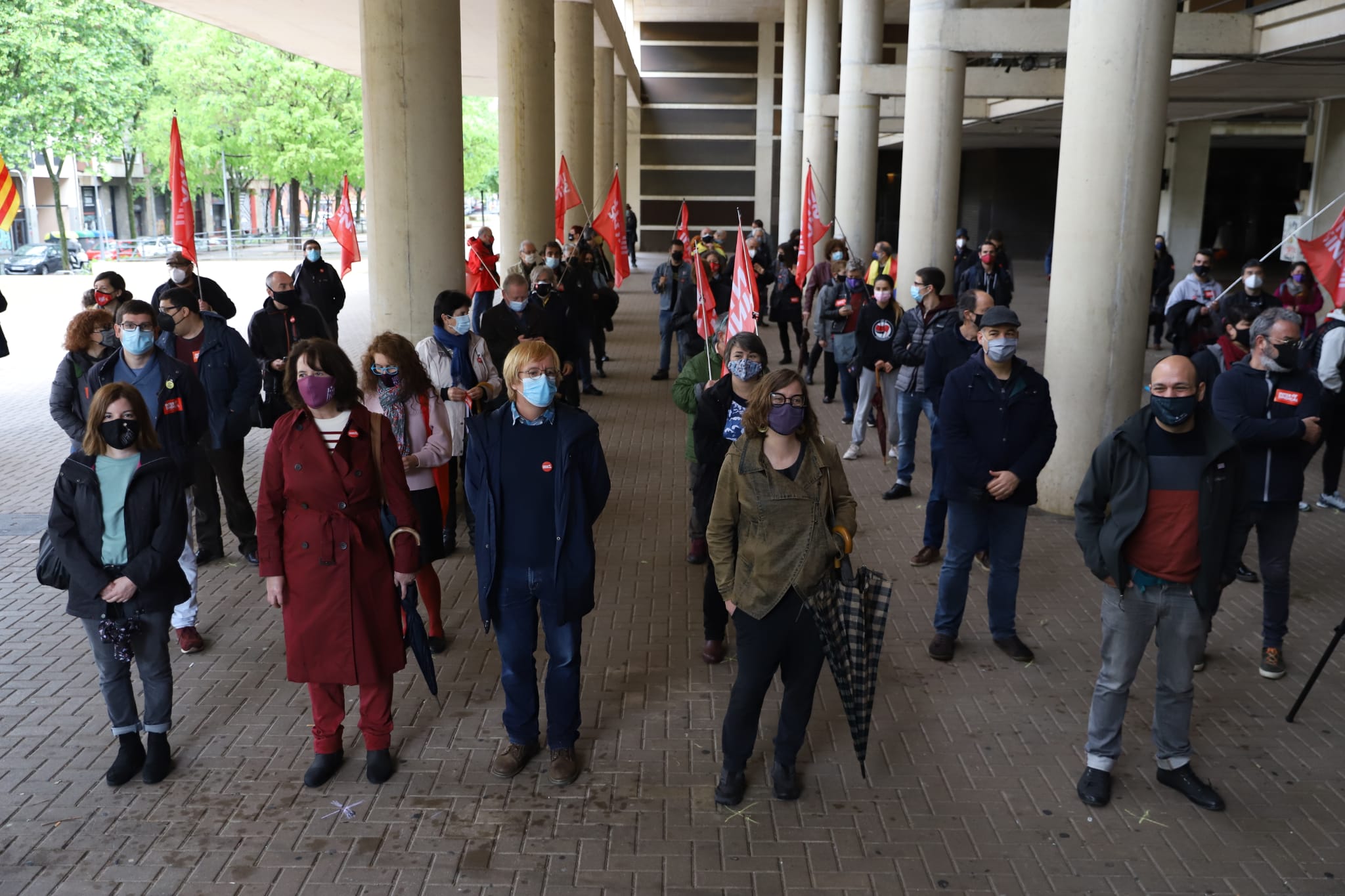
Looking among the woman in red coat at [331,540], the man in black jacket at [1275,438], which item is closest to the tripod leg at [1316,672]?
the man in black jacket at [1275,438]

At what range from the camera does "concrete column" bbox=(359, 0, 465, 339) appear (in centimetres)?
1098

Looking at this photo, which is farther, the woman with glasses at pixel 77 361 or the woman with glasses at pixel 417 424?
the woman with glasses at pixel 77 361

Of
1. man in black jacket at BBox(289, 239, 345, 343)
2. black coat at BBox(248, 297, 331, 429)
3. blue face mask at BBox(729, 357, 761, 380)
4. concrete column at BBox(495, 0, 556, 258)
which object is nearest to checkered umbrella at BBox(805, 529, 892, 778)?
blue face mask at BBox(729, 357, 761, 380)

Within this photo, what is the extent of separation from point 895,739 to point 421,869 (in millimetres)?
2606

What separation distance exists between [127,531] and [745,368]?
10.8 ft

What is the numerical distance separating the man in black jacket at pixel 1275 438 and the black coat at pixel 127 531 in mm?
5998

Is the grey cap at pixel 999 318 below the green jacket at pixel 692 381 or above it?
above

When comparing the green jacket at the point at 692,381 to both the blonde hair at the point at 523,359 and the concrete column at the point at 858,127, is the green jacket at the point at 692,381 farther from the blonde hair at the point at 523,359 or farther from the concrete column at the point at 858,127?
the concrete column at the point at 858,127

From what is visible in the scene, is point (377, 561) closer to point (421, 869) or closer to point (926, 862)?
point (421, 869)

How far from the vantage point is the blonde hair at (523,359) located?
5.45 metres

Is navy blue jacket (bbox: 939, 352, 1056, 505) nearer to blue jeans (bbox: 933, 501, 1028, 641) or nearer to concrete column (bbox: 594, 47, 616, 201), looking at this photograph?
blue jeans (bbox: 933, 501, 1028, 641)

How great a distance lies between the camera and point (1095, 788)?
562 centimetres

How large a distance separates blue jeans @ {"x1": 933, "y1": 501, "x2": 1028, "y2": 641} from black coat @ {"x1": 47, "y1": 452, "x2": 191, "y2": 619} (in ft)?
14.6

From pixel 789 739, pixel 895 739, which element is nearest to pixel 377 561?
pixel 789 739
